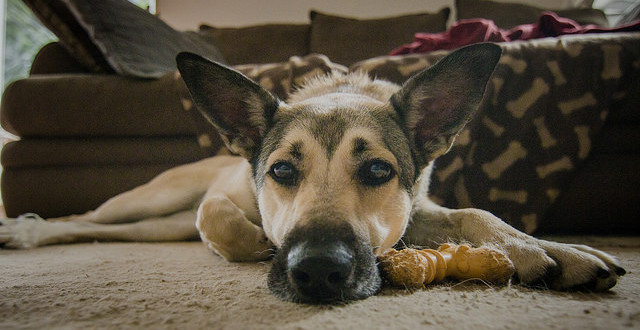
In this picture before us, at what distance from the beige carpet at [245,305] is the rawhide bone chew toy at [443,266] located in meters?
0.04

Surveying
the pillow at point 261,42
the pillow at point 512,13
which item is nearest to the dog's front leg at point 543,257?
the pillow at point 261,42

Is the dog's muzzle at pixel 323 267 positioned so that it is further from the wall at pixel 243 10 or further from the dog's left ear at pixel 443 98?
the wall at pixel 243 10

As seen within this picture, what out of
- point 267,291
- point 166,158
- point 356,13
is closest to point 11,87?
point 166,158

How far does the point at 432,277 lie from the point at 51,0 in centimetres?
356

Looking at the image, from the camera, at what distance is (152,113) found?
10.6ft

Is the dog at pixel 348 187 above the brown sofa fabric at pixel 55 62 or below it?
below

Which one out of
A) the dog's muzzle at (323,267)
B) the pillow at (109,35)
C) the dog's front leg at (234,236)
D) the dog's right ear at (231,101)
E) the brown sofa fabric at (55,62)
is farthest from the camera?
the brown sofa fabric at (55,62)

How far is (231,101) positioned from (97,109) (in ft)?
6.75

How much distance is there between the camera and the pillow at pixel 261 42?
526cm

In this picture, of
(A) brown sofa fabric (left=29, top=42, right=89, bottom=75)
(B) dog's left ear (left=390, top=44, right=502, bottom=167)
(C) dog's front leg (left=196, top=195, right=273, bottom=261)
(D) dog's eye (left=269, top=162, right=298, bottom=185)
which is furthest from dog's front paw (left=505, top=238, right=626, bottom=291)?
(A) brown sofa fabric (left=29, top=42, right=89, bottom=75)

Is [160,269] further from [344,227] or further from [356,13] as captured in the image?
[356,13]

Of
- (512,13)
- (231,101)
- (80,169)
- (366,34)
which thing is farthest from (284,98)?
(512,13)

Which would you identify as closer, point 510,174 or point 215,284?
point 215,284

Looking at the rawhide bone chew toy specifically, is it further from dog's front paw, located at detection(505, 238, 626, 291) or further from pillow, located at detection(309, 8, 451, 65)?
pillow, located at detection(309, 8, 451, 65)
